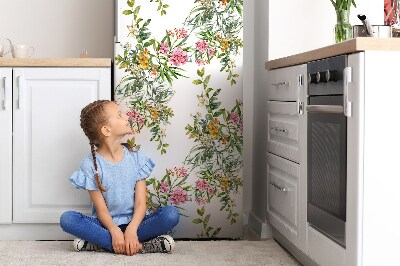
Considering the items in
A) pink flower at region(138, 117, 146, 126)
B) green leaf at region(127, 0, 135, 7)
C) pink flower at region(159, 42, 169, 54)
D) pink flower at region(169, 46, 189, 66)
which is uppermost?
green leaf at region(127, 0, 135, 7)

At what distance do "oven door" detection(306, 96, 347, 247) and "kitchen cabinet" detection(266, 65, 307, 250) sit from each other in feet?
0.48

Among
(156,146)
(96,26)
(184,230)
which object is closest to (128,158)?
(156,146)

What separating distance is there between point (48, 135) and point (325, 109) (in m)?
1.59

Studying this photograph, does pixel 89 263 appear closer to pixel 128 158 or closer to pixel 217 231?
pixel 128 158

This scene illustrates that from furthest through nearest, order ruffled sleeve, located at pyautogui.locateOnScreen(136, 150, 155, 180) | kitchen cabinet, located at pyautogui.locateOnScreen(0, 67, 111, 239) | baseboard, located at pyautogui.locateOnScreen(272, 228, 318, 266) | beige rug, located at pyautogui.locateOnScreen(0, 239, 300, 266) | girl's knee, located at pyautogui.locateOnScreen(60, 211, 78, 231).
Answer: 1. kitchen cabinet, located at pyautogui.locateOnScreen(0, 67, 111, 239)
2. ruffled sleeve, located at pyautogui.locateOnScreen(136, 150, 155, 180)
3. girl's knee, located at pyautogui.locateOnScreen(60, 211, 78, 231)
4. beige rug, located at pyautogui.locateOnScreen(0, 239, 300, 266)
5. baseboard, located at pyautogui.locateOnScreen(272, 228, 318, 266)

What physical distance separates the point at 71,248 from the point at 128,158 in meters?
0.49

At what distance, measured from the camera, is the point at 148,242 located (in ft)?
11.4

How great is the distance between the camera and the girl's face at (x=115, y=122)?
3.51 meters

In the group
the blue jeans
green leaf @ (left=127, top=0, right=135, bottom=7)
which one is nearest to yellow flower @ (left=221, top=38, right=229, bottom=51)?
green leaf @ (left=127, top=0, right=135, bottom=7)

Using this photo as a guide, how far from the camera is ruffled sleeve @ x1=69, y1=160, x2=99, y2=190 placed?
3.46m

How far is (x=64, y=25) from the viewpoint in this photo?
4281mm

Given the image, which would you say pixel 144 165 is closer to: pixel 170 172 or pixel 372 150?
pixel 170 172

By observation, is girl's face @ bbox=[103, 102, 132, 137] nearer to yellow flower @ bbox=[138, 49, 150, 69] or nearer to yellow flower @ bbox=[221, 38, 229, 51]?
yellow flower @ bbox=[138, 49, 150, 69]

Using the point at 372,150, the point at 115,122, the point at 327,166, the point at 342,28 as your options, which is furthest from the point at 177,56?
the point at 372,150
